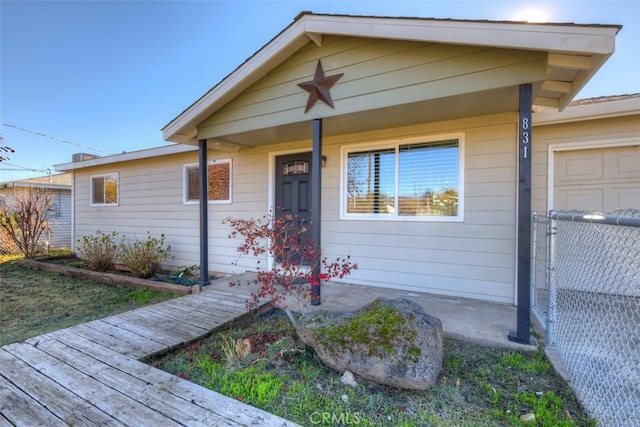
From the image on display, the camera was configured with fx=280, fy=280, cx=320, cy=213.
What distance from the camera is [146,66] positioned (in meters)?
9.95

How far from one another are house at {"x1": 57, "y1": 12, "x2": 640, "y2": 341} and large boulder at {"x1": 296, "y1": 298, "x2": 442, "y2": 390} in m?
1.24

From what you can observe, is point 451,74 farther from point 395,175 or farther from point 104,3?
Result: point 104,3

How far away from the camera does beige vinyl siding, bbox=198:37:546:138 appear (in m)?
2.67

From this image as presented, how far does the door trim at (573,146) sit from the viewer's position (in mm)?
3404

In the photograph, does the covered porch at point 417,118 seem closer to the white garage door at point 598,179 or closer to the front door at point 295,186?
the front door at point 295,186

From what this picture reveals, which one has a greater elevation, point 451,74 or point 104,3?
point 104,3

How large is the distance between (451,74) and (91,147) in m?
22.8

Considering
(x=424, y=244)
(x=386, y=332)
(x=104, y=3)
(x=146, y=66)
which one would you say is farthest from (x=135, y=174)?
(x=386, y=332)

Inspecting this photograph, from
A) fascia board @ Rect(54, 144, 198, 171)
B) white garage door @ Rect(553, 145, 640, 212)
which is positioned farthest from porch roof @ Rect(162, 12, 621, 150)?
fascia board @ Rect(54, 144, 198, 171)

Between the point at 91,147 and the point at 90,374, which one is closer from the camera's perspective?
the point at 90,374

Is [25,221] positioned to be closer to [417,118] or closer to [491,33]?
[417,118]

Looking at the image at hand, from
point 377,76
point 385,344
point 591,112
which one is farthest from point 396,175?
point 385,344

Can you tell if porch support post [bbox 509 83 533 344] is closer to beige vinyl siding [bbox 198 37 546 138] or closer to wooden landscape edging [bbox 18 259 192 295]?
beige vinyl siding [bbox 198 37 546 138]

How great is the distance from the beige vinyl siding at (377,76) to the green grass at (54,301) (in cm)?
318
